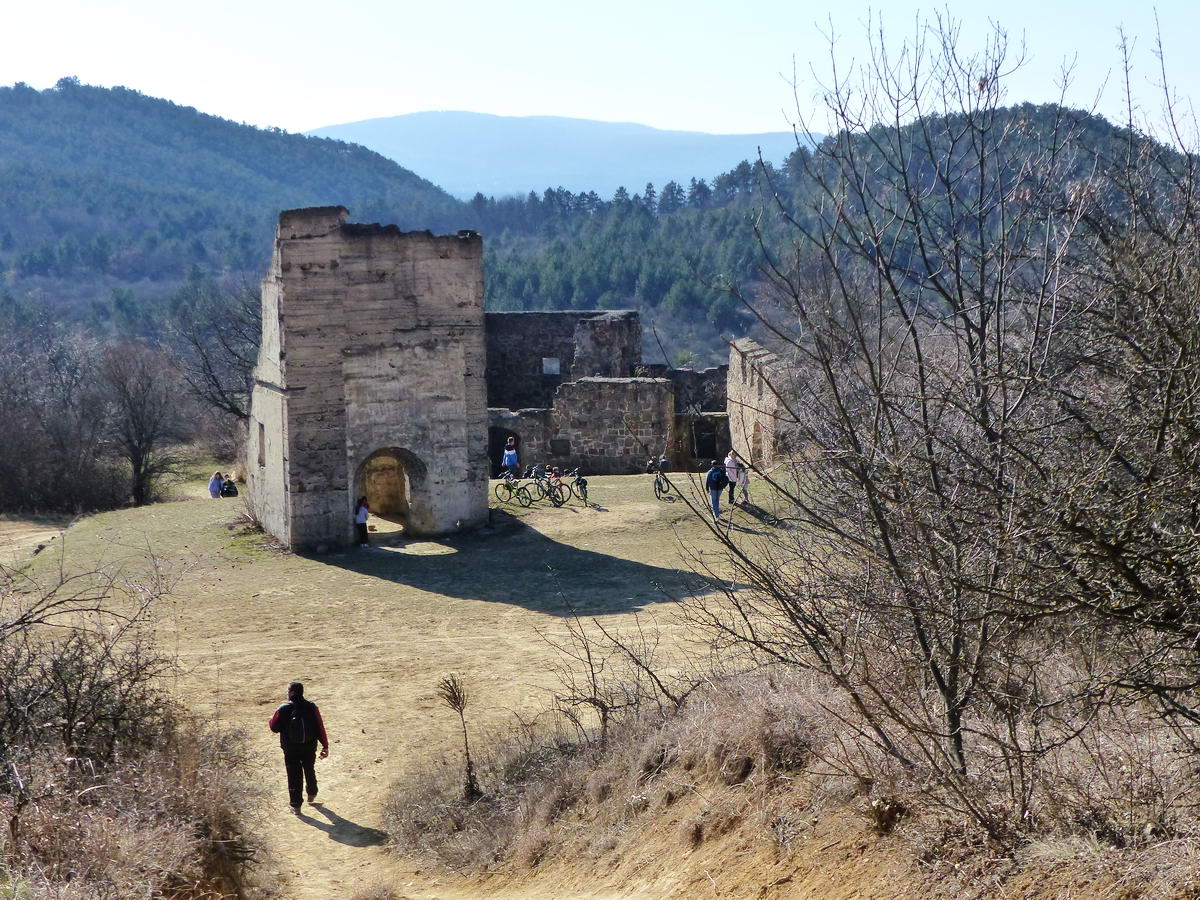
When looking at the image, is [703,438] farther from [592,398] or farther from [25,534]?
[25,534]

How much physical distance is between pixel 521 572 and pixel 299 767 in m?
8.24

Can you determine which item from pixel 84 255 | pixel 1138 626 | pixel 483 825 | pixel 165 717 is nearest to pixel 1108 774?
pixel 1138 626

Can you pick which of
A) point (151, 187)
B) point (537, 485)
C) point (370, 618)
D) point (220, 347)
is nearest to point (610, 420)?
point (537, 485)

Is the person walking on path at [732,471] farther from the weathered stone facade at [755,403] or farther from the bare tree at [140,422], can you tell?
the bare tree at [140,422]

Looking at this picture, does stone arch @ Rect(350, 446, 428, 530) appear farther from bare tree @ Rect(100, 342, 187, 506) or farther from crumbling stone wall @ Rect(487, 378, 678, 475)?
bare tree @ Rect(100, 342, 187, 506)

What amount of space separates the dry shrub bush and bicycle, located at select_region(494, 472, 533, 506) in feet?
39.5

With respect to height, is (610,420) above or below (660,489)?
above

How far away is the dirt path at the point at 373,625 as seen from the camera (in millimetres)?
9375

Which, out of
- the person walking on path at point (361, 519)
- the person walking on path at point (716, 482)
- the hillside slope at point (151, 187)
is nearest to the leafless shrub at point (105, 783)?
the person walking on path at point (361, 519)

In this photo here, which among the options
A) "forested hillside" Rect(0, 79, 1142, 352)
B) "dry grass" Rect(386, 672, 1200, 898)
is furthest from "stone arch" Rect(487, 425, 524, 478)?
"dry grass" Rect(386, 672, 1200, 898)

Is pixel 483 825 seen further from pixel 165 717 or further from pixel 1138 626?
pixel 1138 626

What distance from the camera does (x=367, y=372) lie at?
1883 cm

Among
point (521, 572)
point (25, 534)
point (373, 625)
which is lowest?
point (25, 534)

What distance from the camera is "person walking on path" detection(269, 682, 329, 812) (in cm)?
934
